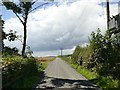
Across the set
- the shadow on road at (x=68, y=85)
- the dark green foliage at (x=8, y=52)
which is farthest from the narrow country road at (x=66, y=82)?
the dark green foliage at (x=8, y=52)

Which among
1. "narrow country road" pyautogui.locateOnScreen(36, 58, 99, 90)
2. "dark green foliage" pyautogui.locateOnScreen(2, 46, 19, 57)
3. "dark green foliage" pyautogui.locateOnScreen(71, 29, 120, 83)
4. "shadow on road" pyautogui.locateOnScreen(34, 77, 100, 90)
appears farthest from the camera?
"dark green foliage" pyautogui.locateOnScreen(2, 46, 19, 57)

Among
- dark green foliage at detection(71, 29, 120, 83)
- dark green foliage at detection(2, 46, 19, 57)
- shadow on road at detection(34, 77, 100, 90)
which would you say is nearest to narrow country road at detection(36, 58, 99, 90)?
shadow on road at detection(34, 77, 100, 90)

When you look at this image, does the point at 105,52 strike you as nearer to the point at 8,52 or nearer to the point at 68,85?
the point at 68,85

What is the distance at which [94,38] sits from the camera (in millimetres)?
25188

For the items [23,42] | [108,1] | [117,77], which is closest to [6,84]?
[117,77]

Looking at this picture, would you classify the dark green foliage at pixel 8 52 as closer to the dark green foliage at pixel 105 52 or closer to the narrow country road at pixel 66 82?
the narrow country road at pixel 66 82

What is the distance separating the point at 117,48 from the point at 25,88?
8749 millimetres

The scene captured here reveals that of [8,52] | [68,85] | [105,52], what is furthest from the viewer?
[8,52]

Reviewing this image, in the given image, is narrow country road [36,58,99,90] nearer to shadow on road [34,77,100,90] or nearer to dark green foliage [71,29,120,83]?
shadow on road [34,77,100,90]

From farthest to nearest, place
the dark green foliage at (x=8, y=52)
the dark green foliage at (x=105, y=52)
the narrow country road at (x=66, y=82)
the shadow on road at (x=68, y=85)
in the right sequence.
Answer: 1. the dark green foliage at (x=8, y=52)
2. the dark green foliage at (x=105, y=52)
3. the narrow country road at (x=66, y=82)
4. the shadow on road at (x=68, y=85)

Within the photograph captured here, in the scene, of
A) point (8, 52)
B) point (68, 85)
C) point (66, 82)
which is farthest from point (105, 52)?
point (8, 52)

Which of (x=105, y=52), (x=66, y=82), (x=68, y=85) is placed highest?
(x=105, y=52)

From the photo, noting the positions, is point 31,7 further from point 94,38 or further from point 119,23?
point 94,38

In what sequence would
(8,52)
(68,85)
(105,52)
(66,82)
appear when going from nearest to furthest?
1. (68,85)
2. (66,82)
3. (105,52)
4. (8,52)
